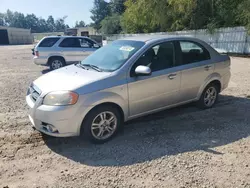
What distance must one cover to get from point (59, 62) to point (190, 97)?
781 cm

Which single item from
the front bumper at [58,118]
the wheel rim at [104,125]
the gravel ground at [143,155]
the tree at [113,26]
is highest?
the tree at [113,26]

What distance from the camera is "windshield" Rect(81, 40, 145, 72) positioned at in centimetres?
407

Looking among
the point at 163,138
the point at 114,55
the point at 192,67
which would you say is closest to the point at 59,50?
the point at 114,55

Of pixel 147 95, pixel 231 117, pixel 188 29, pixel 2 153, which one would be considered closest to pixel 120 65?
pixel 147 95

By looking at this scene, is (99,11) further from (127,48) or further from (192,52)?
(127,48)

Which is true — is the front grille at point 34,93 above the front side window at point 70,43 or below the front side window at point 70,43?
below

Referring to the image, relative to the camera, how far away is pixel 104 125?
3822mm

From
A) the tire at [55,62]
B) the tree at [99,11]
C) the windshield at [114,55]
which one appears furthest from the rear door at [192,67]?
the tree at [99,11]

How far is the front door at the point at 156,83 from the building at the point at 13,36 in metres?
56.7

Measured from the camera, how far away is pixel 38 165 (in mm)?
3283

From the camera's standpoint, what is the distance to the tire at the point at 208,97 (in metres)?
5.19

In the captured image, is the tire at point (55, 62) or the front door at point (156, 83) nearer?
the front door at point (156, 83)

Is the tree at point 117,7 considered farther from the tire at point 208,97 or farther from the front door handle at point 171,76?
the front door handle at point 171,76

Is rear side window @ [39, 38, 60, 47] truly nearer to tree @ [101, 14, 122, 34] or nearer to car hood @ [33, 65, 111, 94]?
car hood @ [33, 65, 111, 94]
